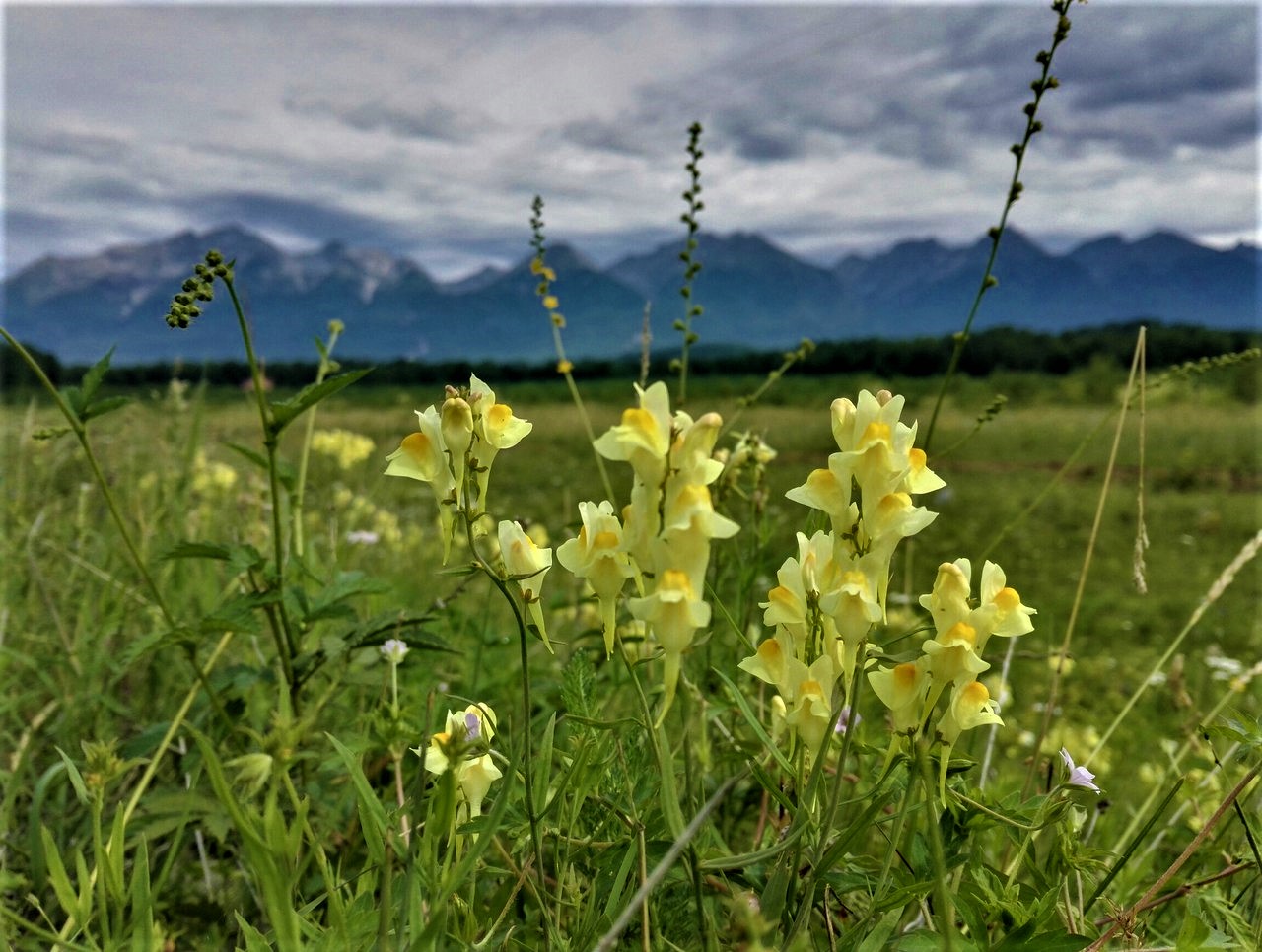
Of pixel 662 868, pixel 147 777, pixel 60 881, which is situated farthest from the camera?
pixel 147 777

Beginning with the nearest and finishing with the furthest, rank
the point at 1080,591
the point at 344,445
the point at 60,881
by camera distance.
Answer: the point at 60,881 → the point at 1080,591 → the point at 344,445

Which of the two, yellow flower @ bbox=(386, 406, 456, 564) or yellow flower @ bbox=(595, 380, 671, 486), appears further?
yellow flower @ bbox=(386, 406, 456, 564)

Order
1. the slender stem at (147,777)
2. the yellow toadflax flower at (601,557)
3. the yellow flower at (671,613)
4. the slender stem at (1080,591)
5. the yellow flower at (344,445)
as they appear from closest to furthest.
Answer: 1. the yellow flower at (671,613)
2. the yellow toadflax flower at (601,557)
3. the slender stem at (147,777)
4. the slender stem at (1080,591)
5. the yellow flower at (344,445)

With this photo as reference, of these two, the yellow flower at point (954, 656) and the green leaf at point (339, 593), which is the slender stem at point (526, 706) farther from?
the green leaf at point (339, 593)

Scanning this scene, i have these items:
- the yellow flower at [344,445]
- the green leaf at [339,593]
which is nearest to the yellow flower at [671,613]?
the green leaf at [339,593]

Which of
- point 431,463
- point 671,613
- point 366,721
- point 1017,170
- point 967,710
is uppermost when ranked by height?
point 1017,170

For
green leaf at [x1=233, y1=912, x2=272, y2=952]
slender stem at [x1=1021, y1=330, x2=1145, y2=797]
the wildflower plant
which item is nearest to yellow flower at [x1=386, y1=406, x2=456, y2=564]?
the wildflower plant

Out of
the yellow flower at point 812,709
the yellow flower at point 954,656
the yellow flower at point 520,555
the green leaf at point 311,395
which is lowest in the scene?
the yellow flower at point 812,709

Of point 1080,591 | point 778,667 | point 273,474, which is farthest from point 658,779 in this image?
point 1080,591

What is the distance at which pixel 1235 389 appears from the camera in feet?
55.3

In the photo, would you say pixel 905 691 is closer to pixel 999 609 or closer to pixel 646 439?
pixel 999 609

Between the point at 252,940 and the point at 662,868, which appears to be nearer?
the point at 662,868

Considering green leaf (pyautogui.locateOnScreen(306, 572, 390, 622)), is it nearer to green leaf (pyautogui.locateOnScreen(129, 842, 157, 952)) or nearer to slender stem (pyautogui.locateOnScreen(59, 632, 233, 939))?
slender stem (pyautogui.locateOnScreen(59, 632, 233, 939))

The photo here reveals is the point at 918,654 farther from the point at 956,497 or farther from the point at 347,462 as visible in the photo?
the point at 956,497
